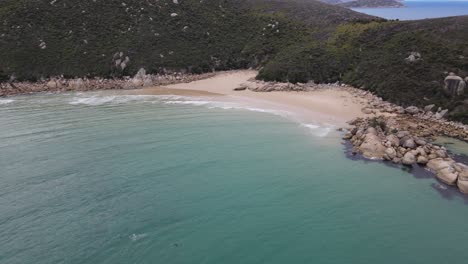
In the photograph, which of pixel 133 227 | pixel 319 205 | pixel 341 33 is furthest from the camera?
pixel 341 33

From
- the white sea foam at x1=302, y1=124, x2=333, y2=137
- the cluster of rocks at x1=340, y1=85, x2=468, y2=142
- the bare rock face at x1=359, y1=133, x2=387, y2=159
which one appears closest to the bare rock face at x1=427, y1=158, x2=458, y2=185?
the bare rock face at x1=359, y1=133, x2=387, y2=159

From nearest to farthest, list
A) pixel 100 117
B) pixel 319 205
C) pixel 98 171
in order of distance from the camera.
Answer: pixel 319 205, pixel 98 171, pixel 100 117

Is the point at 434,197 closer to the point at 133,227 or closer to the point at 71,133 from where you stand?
the point at 133,227

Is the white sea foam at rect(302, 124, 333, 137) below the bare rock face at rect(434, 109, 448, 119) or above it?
below

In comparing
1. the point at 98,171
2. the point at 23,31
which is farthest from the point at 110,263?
the point at 23,31

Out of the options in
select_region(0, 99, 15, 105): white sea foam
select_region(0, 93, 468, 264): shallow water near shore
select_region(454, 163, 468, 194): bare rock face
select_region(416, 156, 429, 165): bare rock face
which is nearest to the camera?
select_region(0, 93, 468, 264): shallow water near shore

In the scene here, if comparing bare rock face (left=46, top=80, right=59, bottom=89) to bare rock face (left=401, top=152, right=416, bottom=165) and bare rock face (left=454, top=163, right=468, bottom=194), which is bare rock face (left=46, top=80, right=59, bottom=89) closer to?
bare rock face (left=401, top=152, right=416, bottom=165)
